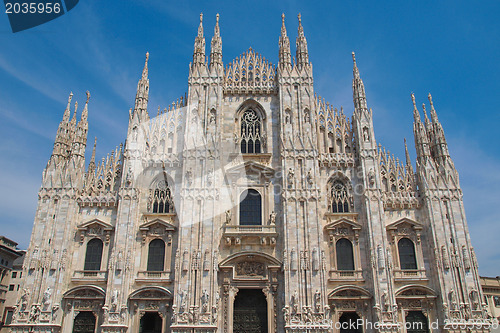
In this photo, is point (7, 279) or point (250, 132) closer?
point (250, 132)

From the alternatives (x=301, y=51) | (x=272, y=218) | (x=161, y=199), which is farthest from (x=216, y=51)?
(x=272, y=218)

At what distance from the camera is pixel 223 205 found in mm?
27719

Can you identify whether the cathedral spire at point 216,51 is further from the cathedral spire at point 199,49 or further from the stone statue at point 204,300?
the stone statue at point 204,300

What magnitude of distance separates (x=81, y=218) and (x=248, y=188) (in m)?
10.9

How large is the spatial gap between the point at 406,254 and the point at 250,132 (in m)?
12.9

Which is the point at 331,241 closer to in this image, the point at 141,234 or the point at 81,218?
the point at 141,234

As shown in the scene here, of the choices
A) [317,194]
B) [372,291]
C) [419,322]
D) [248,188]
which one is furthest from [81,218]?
[419,322]

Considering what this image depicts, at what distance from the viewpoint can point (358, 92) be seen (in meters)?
30.5

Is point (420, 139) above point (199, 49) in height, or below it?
below

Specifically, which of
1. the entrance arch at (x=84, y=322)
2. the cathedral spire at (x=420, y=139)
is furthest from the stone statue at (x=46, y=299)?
the cathedral spire at (x=420, y=139)

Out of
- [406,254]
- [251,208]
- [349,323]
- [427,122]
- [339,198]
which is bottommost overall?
[349,323]

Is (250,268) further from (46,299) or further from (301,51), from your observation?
(301,51)

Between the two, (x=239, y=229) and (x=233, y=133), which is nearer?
(x=239, y=229)

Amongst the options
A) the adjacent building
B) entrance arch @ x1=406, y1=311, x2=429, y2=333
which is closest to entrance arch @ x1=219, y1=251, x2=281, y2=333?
entrance arch @ x1=406, y1=311, x2=429, y2=333
